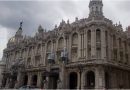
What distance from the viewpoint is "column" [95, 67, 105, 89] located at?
135ft

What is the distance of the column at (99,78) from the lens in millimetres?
41156

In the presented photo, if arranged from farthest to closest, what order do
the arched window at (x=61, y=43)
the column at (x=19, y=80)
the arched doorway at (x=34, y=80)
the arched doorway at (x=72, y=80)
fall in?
1. the column at (x=19, y=80)
2. the arched doorway at (x=34, y=80)
3. the arched window at (x=61, y=43)
4. the arched doorway at (x=72, y=80)

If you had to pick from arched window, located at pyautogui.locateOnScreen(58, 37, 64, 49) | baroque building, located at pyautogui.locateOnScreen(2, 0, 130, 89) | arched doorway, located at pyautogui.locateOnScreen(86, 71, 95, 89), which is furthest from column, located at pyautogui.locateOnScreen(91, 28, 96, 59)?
arched window, located at pyautogui.locateOnScreen(58, 37, 64, 49)

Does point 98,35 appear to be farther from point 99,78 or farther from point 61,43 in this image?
point 61,43

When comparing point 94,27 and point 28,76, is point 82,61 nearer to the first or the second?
point 94,27

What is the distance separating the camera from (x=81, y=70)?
44.7 m

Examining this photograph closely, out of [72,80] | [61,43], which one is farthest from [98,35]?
[72,80]

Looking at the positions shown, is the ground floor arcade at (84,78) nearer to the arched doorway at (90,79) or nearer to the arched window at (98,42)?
the arched doorway at (90,79)

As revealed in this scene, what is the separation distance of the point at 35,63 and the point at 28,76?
4167 mm

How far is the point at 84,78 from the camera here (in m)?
43.9

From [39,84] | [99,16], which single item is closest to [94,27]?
[99,16]

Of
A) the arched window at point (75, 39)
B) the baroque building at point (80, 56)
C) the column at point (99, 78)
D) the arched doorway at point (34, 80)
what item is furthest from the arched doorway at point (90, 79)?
the arched doorway at point (34, 80)

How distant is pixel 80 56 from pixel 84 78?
5176 mm

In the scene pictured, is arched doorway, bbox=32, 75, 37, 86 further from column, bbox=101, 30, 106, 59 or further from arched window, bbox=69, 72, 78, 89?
column, bbox=101, 30, 106, 59
